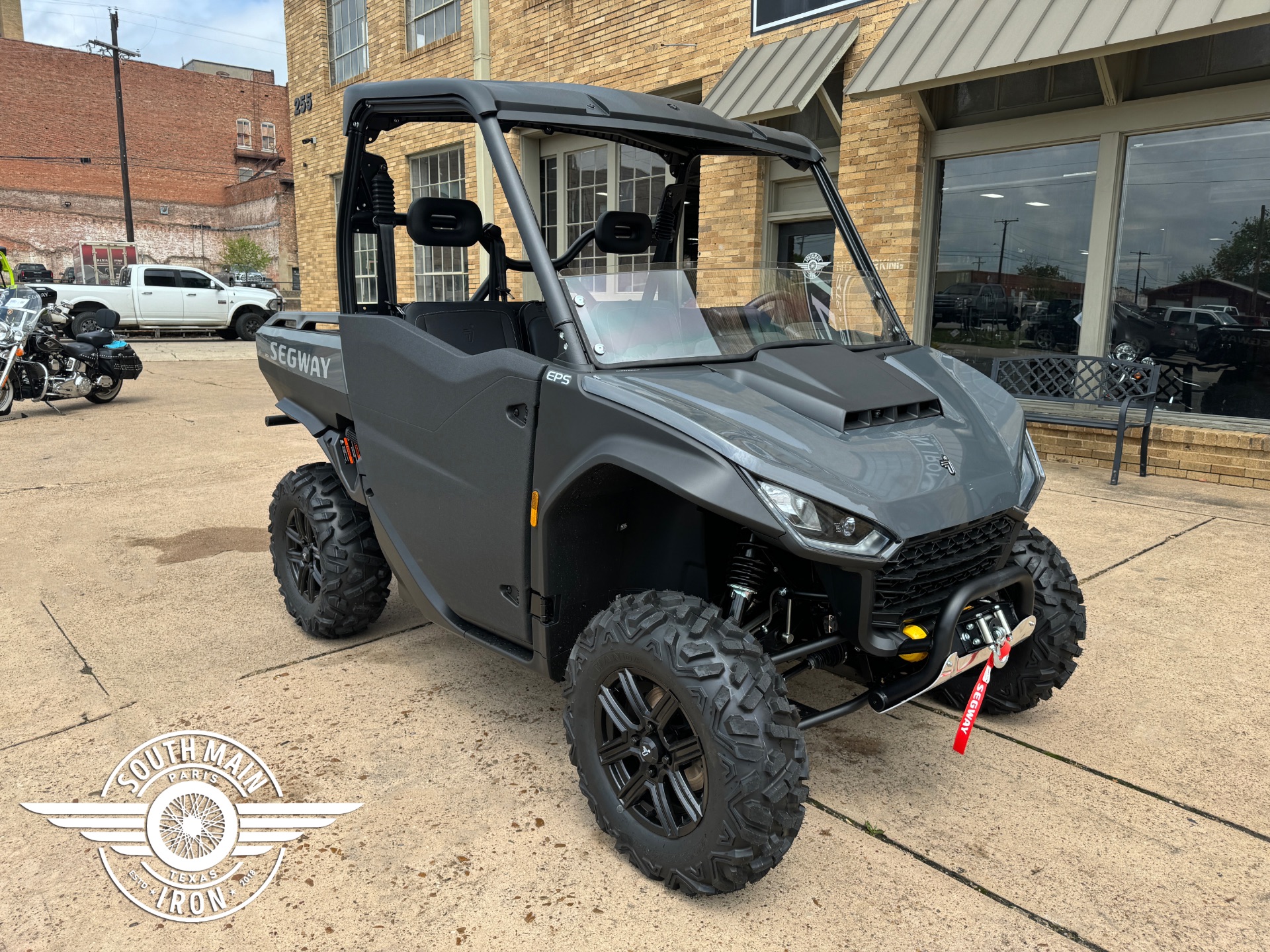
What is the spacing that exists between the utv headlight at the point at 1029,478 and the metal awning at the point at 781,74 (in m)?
6.32

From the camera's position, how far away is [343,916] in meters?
2.27

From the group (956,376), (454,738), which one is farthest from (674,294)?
(454,738)

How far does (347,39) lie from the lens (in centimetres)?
1675

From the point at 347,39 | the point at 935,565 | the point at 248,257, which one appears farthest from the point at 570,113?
the point at 248,257

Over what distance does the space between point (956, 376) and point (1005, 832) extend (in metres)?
1.38

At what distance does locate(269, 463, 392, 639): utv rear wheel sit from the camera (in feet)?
12.3

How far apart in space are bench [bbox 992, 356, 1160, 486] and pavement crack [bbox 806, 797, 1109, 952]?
5241 millimetres

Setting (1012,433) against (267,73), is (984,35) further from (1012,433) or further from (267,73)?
(267,73)

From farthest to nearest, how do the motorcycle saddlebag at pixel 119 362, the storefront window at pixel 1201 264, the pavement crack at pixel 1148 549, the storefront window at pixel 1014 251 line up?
the motorcycle saddlebag at pixel 119 362
the storefront window at pixel 1014 251
the storefront window at pixel 1201 264
the pavement crack at pixel 1148 549

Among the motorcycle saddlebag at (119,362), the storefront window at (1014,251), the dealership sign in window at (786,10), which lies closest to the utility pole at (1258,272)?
the storefront window at (1014,251)

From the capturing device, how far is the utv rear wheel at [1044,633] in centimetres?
303

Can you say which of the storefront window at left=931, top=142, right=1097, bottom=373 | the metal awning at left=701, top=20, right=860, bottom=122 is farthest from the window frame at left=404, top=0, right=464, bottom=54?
the storefront window at left=931, top=142, right=1097, bottom=373

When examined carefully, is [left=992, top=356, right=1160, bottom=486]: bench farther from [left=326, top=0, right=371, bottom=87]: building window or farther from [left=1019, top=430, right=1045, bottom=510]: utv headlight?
[left=326, top=0, right=371, bottom=87]: building window

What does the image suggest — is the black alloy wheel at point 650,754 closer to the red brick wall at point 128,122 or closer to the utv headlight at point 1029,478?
the utv headlight at point 1029,478
